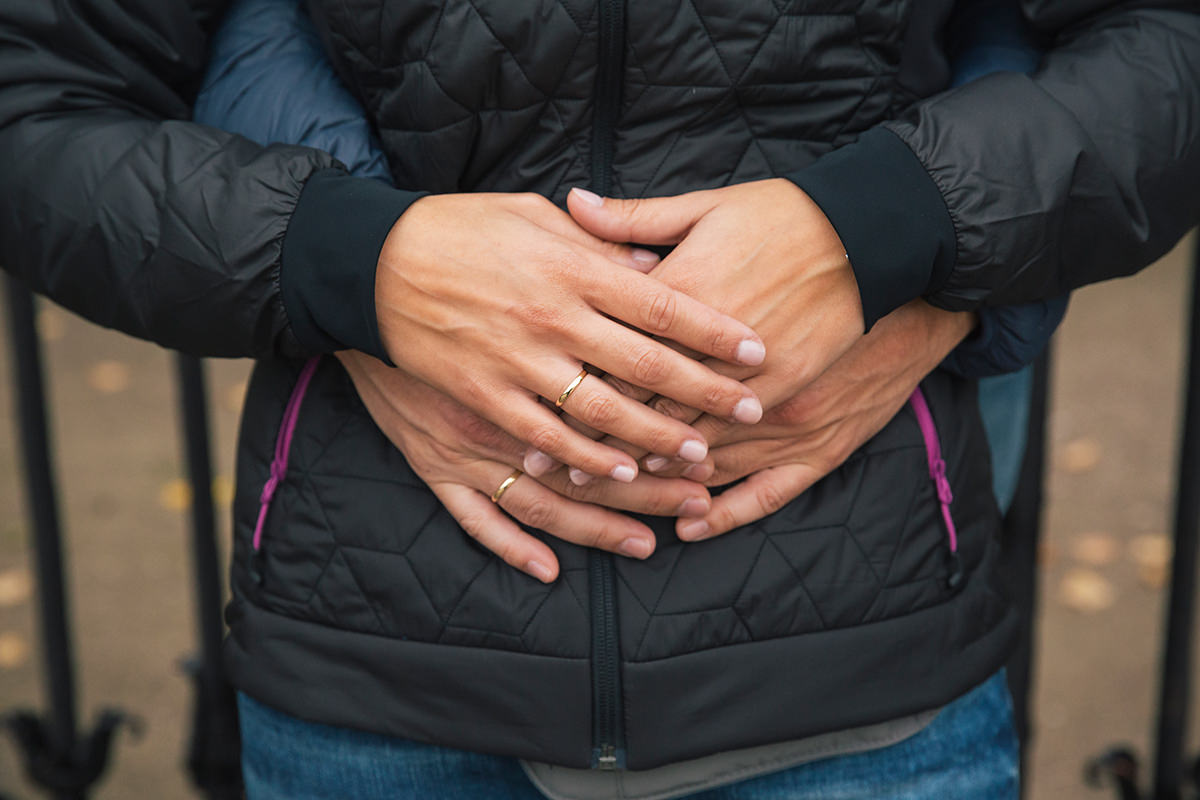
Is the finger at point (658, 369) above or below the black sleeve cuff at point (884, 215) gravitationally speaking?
below

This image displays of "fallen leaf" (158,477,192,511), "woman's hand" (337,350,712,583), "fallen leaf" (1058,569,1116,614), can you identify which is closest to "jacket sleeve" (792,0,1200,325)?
"woman's hand" (337,350,712,583)

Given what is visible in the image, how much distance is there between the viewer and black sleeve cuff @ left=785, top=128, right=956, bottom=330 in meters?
1.22

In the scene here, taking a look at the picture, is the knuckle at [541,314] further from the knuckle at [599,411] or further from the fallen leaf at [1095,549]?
the fallen leaf at [1095,549]

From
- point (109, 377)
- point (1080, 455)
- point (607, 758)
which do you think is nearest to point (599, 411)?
point (607, 758)

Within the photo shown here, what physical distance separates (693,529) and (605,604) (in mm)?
128

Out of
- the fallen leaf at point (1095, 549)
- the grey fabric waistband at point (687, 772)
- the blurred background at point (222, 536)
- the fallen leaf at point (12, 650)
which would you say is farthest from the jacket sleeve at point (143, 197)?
the fallen leaf at point (1095, 549)

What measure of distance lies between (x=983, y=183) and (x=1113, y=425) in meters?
3.82

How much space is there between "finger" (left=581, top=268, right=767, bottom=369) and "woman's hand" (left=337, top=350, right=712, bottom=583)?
175 millimetres

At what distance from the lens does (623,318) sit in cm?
123

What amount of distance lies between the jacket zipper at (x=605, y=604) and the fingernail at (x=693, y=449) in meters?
0.17

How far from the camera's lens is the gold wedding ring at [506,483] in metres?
1.33

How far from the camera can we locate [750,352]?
3.96 feet

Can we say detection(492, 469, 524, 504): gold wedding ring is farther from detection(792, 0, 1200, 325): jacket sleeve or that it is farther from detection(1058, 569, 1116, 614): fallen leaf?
detection(1058, 569, 1116, 614): fallen leaf

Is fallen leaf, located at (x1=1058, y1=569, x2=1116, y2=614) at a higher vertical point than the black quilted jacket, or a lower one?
lower
